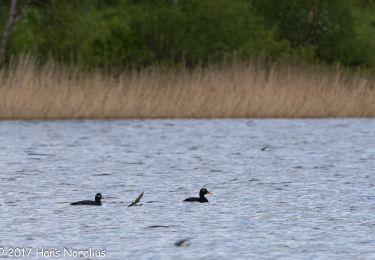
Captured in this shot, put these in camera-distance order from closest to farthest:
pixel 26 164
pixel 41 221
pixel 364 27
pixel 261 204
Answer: pixel 41 221 < pixel 261 204 < pixel 26 164 < pixel 364 27

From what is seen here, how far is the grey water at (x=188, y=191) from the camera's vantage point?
11344 millimetres

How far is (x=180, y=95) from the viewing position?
29.4 metres

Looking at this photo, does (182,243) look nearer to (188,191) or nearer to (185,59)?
(188,191)

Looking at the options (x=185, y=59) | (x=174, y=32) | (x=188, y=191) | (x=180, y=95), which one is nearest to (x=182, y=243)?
(x=188, y=191)

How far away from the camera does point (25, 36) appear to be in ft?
119

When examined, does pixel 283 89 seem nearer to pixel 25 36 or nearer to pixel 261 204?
pixel 25 36

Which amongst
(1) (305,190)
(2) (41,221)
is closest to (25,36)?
(1) (305,190)

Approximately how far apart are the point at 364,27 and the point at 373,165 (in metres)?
27.5

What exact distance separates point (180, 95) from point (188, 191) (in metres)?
13.7

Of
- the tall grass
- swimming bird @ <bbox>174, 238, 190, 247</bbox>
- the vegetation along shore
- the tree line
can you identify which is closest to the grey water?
swimming bird @ <bbox>174, 238, 190, 247</bbox>

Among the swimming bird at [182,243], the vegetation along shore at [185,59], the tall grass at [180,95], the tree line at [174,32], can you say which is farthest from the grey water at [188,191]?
the tree line at [174,32]

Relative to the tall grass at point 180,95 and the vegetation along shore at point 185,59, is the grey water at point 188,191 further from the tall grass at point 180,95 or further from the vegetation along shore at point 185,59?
the vegetation along shore at point 185,59

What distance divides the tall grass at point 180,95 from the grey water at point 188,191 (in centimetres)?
58

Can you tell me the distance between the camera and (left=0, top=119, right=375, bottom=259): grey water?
11344mm
